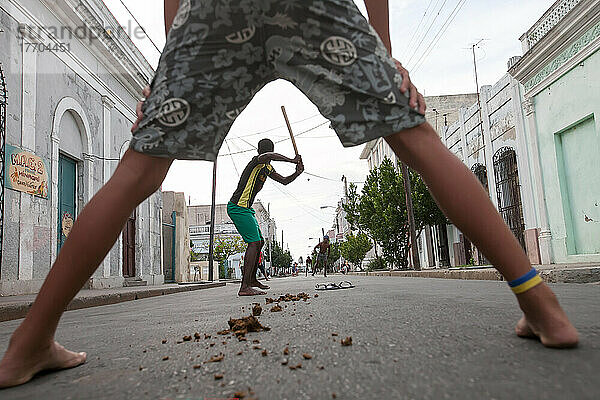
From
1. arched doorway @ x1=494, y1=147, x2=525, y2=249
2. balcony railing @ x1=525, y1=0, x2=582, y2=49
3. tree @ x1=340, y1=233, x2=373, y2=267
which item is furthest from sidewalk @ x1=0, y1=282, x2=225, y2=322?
tree @ x1=340, y1=233, x2=373, y2=267

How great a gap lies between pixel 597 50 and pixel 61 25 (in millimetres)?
11320

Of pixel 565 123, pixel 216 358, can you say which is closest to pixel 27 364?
pixel 216 358

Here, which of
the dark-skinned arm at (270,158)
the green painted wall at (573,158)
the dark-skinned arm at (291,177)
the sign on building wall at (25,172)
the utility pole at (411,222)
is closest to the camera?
the dark-skinned arm at (270,158)

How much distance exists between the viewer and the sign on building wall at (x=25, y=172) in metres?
8.39

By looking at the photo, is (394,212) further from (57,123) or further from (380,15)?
(380,15)

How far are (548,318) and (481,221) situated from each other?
336 mm

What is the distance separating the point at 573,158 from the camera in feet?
38.0

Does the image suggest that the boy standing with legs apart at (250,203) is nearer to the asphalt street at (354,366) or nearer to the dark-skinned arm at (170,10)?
the asphalt street at (354,366)

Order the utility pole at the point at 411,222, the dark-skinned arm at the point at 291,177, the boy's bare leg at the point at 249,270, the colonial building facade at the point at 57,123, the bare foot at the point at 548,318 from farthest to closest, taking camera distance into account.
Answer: the utility pole at the point at 411,222
the colonial building facade at the point at 57,123
the dark-skinned arm at the point at 291,177
the boy's bare leg at the point at 249,270
the bare foot at the point at 548,318

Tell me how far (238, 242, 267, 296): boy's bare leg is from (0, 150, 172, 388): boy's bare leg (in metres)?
4.18

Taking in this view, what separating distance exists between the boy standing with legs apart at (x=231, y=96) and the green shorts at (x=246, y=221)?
4.48 metres

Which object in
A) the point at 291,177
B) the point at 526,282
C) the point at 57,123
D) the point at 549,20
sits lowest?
the point at 526,282

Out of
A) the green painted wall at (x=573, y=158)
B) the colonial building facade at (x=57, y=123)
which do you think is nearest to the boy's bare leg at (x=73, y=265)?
the colonial building facade at (x=57, y=123)

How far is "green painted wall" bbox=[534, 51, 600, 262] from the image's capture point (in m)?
10.6
